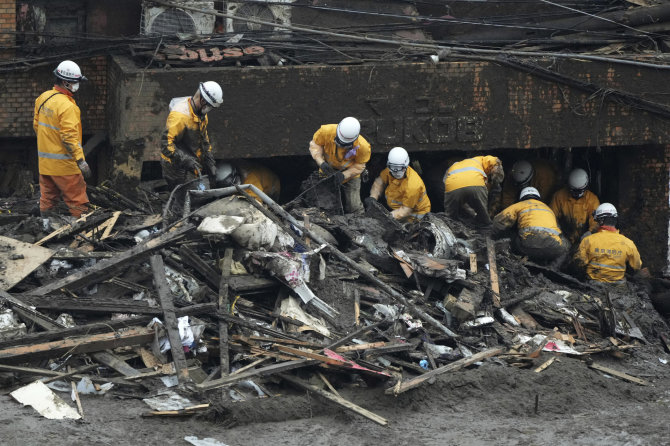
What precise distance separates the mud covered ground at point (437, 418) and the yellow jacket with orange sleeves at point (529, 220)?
3106mm

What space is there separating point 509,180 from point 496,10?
8.58 ft

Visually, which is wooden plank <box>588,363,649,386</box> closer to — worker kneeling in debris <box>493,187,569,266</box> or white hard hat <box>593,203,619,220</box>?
worker kneeling in debris <box>493,187,569,266</box>

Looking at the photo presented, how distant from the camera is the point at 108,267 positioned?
28.4ft

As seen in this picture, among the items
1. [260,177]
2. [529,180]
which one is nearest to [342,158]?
[260,177]

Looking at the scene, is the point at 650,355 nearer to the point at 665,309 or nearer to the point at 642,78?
the point at 665,309

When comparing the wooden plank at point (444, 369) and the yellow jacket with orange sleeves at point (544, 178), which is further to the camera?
the yellow jacket with orange sleeves at point (544, 178)

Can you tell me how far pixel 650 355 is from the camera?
10383 millimetres

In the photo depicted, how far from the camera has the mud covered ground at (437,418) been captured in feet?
22.8

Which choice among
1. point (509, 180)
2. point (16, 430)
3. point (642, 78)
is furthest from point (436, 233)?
point (16, 430)

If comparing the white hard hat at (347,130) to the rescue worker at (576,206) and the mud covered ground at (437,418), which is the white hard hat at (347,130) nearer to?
the rescue worker at (576,206)

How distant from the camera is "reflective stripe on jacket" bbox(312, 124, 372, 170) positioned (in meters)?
12.2

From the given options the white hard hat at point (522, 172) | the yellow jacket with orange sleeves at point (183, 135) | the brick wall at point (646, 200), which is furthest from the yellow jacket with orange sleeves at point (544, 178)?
the yellow jacket with orange sleeves at point (183, 135)

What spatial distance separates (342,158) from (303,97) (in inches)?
45.2

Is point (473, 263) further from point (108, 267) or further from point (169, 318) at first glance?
point (108, 267)
